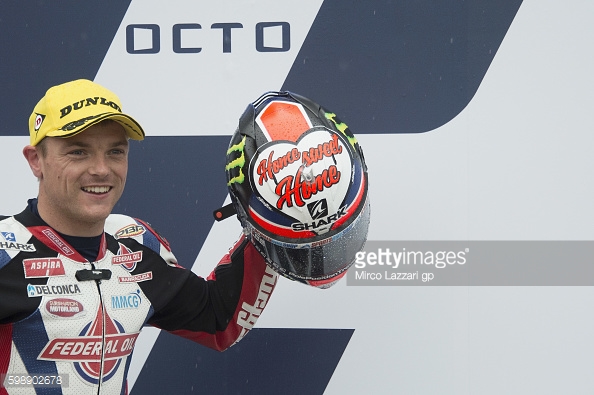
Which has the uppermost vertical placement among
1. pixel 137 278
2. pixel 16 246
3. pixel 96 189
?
pixel 96 189

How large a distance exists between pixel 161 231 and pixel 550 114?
1.10 metres

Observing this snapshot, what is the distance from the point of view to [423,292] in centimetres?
204

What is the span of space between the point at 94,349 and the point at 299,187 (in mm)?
570

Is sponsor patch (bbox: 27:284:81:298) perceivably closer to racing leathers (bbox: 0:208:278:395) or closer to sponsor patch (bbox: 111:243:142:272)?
racing leathers (bbox: 0:208:278:395)

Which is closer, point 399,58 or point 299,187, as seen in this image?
point 299,187

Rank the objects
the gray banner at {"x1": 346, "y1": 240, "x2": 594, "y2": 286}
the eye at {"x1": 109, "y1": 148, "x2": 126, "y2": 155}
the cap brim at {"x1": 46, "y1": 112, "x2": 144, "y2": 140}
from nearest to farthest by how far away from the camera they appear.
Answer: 1. the cap brim at {"x1": 46, "y1": 112, "x2": 144, "y2": 140}
2. the eye at {"x1": 109, "y1": 148, "x2": 126, "y2": 155}
3. the gray banner at {"x1": 346, "y1": 240, "x2": 594, "y2": 286}

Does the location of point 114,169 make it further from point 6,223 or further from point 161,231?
point 161,231

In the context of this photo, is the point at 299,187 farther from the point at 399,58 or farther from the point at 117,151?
the point at 399,58

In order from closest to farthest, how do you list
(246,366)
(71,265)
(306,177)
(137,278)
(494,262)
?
(306,177) < (71,265) < (137,278) < (494,262) < (246,366)

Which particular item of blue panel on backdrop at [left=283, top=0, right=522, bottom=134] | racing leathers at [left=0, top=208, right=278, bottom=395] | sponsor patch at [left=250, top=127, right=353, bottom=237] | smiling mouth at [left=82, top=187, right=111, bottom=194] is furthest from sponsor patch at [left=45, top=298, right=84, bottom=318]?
blue panel on backdrop at [left=283, top=0, right=522, bottom=134]

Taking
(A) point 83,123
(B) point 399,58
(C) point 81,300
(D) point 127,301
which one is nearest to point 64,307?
(C) point 81,300

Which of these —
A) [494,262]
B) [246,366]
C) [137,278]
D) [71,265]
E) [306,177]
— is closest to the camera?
[306,177]

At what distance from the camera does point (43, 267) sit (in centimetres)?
161

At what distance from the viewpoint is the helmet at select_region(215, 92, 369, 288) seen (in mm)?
1552
